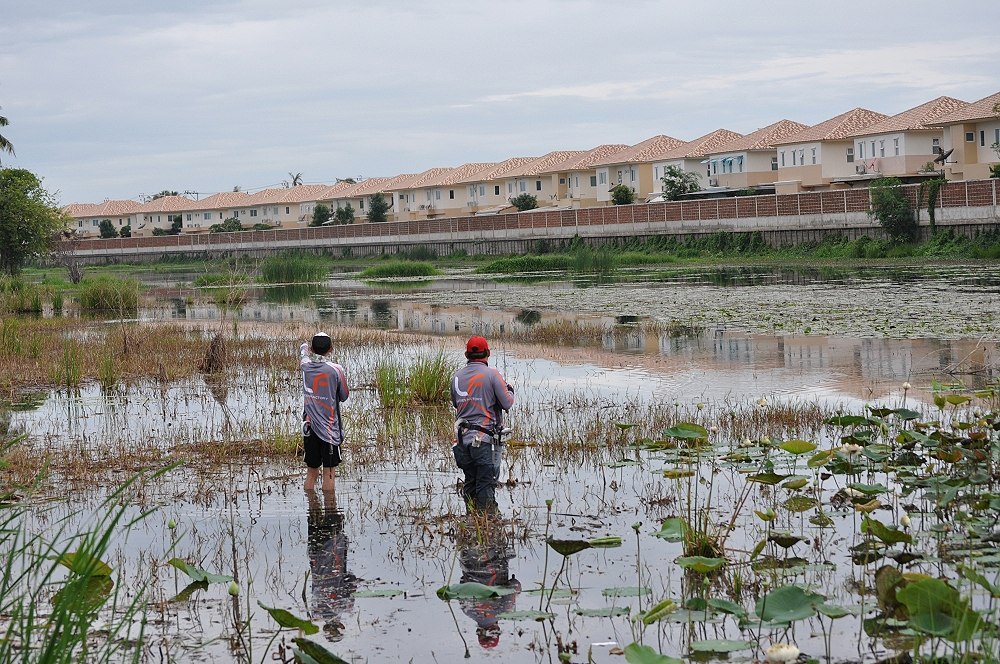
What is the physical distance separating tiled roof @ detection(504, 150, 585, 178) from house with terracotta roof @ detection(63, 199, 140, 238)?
52599 mm

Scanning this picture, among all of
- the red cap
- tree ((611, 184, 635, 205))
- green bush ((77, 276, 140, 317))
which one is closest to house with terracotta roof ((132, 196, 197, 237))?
tree ((611, 184, 635, 205))

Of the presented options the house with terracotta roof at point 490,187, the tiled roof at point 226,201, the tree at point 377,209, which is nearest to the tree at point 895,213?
the house with terracotta roof at point 490,187

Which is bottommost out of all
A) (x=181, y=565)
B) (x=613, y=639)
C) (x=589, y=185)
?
(x=613, y=639)

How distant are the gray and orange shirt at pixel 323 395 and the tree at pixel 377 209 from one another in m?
110

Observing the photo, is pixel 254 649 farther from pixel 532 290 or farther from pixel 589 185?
pixel 589 185

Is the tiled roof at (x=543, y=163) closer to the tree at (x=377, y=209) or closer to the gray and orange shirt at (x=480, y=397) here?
the tree at (x=377, y=209)

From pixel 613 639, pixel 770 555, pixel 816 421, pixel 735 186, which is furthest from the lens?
pixel 735 186

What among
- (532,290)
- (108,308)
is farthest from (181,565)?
(532,290)

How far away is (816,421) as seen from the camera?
12.0m

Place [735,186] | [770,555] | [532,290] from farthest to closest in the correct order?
[735,186], [532,290], [770,555]

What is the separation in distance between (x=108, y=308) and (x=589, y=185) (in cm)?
6721

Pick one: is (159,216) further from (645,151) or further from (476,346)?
(476,346)

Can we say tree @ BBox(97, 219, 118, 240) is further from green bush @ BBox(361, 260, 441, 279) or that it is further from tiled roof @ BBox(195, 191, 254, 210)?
green bush @ BBox(361, 260, 441, 279)

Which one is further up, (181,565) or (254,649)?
(181,565)
